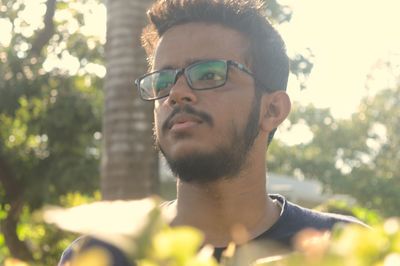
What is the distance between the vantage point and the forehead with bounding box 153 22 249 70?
8.70 ft

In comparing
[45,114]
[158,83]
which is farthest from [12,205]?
[158,83]

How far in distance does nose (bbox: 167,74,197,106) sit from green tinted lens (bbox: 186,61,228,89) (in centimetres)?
3

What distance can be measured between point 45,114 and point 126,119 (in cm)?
869

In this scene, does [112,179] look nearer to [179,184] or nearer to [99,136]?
[179,184]

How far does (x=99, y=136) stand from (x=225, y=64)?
12.6 meters

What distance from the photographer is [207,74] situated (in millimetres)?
2602

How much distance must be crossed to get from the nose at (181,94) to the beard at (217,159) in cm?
4

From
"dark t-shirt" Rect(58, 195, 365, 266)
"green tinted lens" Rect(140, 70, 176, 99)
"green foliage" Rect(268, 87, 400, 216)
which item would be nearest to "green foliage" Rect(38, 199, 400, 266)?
"dark t-shirt" Rect(58, 195, 365, 266)

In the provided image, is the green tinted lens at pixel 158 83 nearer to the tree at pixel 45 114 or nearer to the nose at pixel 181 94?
the nose at pixel 181 94

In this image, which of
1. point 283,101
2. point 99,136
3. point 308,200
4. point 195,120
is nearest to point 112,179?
point 283,101

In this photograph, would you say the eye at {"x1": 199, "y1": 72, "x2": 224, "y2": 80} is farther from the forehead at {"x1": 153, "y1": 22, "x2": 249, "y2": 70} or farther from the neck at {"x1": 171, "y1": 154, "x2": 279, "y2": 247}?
→ the neck at {"x1": 171, "y1": 154, "x2": 279, "y2": 247}

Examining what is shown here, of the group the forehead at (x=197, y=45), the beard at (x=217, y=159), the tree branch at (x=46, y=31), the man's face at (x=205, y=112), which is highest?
the forehead at (x=197, y=45)

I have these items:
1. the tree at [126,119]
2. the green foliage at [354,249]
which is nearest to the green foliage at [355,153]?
the tree at [126,119]

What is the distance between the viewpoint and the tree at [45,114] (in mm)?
12828
